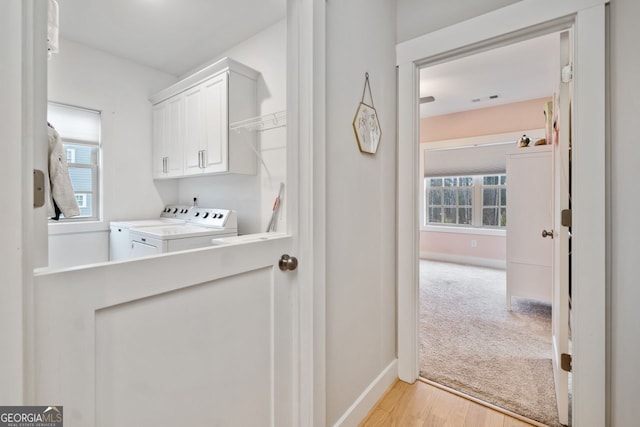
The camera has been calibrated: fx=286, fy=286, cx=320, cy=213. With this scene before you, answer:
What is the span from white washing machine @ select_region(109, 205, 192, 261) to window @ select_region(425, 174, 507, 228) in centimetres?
444

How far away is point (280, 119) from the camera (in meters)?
2.31

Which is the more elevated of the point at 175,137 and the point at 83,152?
the point at 175,137

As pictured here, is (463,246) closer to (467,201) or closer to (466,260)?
(466,260)

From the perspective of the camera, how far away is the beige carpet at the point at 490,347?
5.56 feet

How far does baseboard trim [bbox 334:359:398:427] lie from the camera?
4.67 feet

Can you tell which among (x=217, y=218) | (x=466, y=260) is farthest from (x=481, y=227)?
(x=217, y=218)

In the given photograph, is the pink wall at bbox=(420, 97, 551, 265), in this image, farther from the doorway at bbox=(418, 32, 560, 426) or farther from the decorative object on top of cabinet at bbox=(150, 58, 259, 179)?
the decorative object on top of cabinet at bbox=(150, 58, 259, 179)

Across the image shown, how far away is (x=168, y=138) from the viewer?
311 centimetres

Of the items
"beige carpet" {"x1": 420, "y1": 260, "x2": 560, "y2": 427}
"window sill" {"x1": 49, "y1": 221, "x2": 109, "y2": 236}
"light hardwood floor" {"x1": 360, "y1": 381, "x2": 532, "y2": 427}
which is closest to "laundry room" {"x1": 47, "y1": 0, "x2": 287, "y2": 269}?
"window sill" {"x1": 49, "y1": 221, "x2": 109, "y2": 236}

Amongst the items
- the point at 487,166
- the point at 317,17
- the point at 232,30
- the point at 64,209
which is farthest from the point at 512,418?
the point at 487,166

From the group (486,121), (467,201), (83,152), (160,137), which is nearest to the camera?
(83,152)

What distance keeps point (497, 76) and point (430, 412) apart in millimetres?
3772

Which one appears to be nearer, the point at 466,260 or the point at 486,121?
the point at 486,121

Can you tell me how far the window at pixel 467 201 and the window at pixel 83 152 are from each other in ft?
17.0
